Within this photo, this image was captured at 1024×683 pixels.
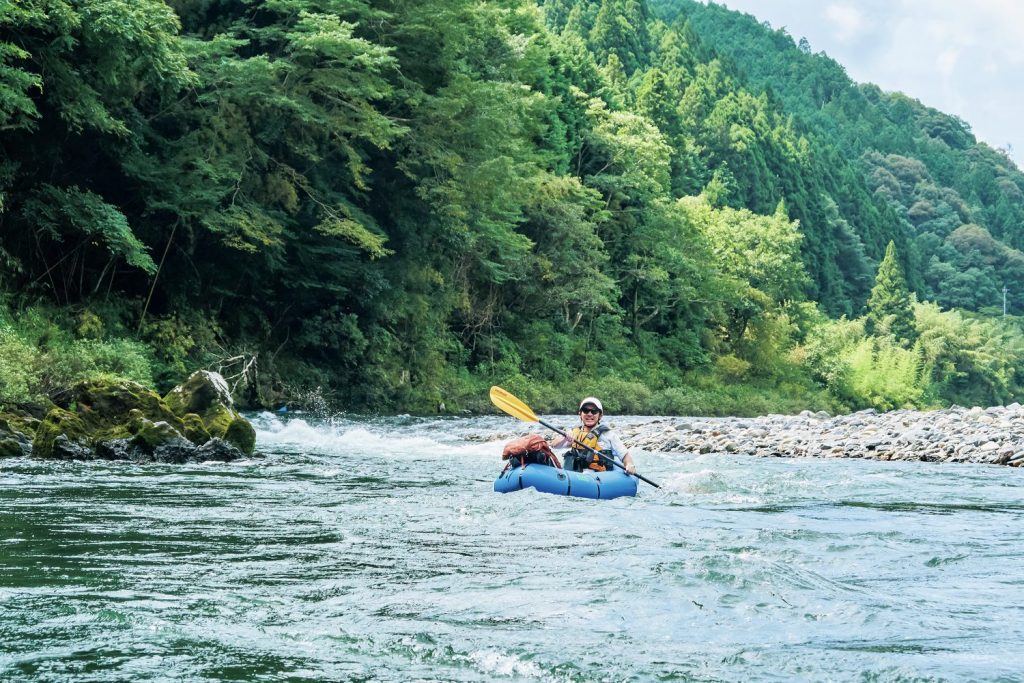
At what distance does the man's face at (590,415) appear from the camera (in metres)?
11.3

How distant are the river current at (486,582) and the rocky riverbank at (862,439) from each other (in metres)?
5.80

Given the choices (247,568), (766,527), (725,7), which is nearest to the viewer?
(247,568)

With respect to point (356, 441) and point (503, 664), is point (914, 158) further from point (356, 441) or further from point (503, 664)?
point (503, 664)

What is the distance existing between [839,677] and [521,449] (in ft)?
19.9

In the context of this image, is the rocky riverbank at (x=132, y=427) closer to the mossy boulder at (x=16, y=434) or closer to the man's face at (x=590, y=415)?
the mossy boulder at (x=16, y=434)

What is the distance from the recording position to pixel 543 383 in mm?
36125

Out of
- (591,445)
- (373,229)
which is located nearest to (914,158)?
(373,229)

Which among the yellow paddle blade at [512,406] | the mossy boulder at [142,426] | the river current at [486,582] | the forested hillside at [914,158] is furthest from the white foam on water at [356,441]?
the forested hillside at [914,158]

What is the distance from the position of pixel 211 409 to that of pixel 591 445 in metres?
5.57

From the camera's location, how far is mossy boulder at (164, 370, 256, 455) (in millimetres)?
14016

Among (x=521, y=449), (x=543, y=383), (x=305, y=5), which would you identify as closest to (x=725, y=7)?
(x=543, y=383)

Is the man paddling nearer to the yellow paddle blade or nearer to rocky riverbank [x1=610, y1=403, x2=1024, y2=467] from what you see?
the yellow paddle blade

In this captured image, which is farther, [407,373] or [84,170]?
[407,373]

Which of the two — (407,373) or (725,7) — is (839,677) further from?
(725,7)
